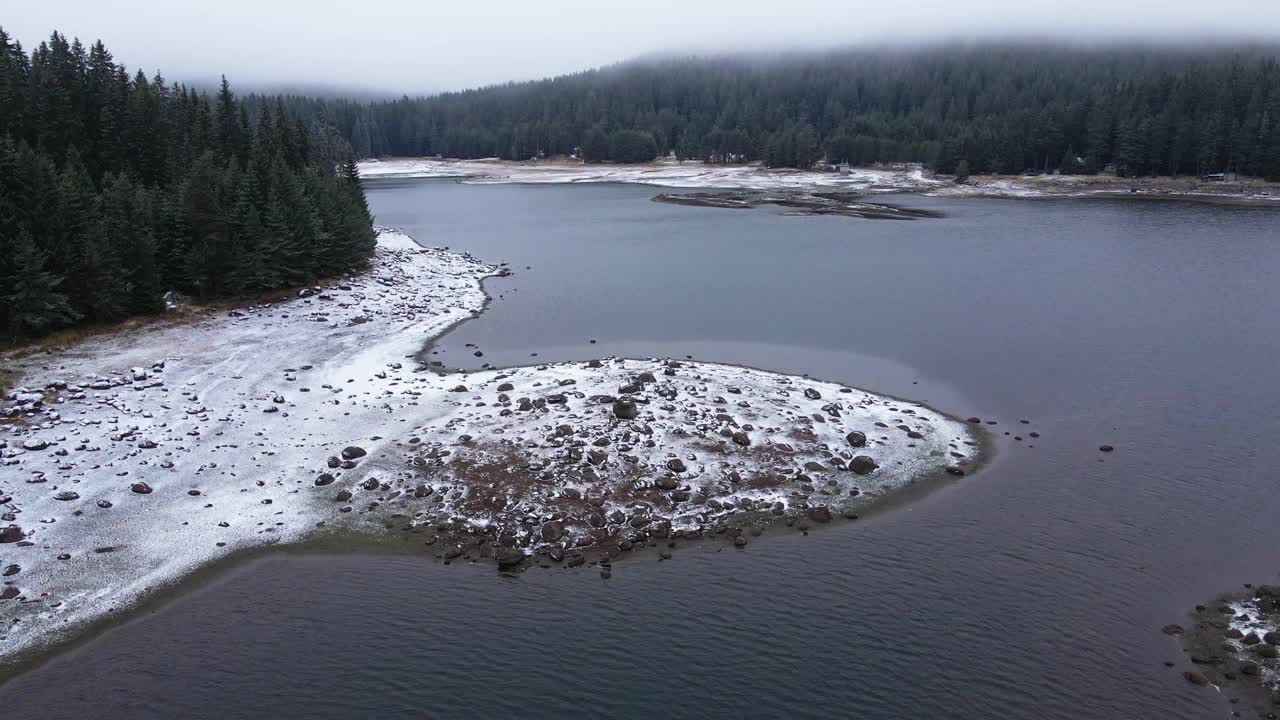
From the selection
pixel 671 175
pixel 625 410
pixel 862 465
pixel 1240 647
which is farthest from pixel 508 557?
pixel 671 175

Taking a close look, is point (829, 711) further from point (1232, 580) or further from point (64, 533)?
point (64, 533)

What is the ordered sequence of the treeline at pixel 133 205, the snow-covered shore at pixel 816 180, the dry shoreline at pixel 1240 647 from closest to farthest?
the dry shoreline at pixel 1240 647 → the treeline at pixel 133 205 → the snow-covered shore at pixel 816 180

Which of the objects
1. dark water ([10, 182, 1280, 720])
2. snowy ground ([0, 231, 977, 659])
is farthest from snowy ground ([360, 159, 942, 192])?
snowy ground ([0, 231, 977, 659])

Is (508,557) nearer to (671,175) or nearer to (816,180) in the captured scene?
(816,180)

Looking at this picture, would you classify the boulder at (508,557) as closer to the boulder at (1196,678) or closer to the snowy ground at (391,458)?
the snowy ground at (391,458)

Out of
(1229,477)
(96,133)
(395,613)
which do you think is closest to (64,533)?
(395,613)

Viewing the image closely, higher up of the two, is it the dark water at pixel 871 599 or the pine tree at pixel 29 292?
the pine tree at pixel 29 292

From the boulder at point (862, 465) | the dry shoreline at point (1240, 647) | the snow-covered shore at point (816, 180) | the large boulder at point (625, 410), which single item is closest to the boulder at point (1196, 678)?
the dry shoreline at point (1240, 647)
